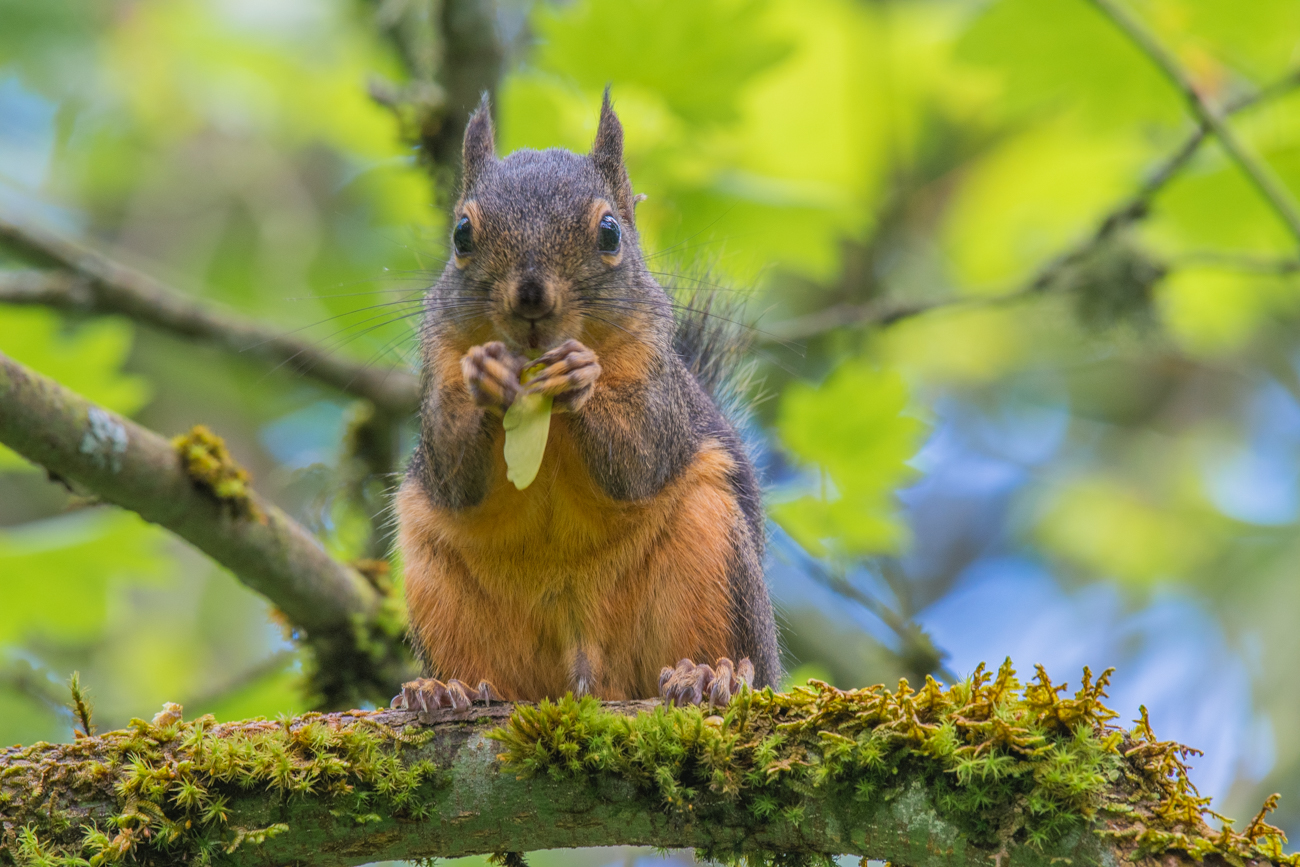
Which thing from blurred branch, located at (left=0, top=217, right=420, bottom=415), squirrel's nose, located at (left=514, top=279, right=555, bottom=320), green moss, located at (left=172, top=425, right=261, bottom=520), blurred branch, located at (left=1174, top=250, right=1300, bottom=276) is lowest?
green moss, located at (left=172, top=425, right=261, bottom=520)

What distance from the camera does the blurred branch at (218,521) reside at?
2.85 meters

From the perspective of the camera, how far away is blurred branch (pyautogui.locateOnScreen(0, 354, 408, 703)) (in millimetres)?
2850

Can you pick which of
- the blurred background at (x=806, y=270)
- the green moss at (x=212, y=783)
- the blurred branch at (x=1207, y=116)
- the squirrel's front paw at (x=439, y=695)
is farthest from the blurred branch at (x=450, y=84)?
the green moss at (x=212, y=783)

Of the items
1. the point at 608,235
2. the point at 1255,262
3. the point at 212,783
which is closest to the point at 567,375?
the point at 608,235

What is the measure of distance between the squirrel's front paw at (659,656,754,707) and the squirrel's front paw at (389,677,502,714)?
415 mm

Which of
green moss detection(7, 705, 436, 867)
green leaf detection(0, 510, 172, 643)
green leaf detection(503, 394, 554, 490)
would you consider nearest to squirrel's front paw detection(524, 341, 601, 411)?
green leaf detection(503, 394, 554, 490)

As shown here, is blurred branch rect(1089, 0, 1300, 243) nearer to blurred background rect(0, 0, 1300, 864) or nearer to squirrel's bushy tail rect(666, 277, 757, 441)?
blurred background rect(0, 0, 1300, 864)

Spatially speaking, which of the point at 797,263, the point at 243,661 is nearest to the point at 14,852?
the point at 797,263

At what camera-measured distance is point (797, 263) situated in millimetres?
4594

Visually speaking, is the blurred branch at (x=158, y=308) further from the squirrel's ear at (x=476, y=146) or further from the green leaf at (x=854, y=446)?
the green leaf at (x=854, y=446)

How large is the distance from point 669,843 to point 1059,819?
2.40 ft

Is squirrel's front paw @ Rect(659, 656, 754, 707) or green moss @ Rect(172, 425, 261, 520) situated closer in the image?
squirrel's front paw @ Rect(659, 656, 754, 707)

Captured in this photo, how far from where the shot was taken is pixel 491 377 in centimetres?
272

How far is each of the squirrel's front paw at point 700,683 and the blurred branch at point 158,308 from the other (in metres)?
1.53
